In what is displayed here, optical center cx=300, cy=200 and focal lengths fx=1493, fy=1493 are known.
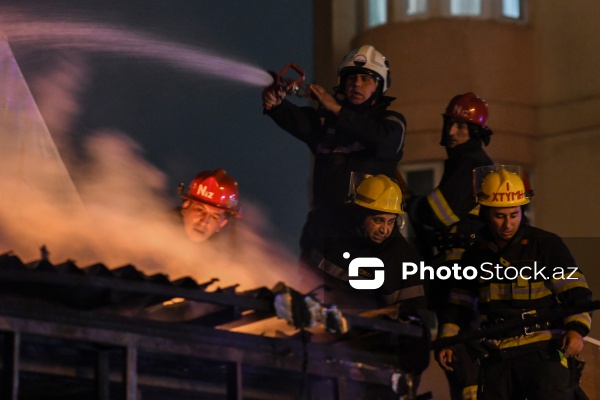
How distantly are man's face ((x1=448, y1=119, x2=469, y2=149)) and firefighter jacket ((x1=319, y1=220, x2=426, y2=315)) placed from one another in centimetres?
99

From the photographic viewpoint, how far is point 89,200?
39.1 feet

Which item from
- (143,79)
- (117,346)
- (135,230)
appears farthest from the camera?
(143,79)

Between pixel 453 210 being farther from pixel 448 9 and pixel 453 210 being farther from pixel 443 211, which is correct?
pixel 448 9

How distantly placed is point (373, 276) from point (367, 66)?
1.53m

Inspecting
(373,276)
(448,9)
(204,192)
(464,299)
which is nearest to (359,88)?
(373,276)

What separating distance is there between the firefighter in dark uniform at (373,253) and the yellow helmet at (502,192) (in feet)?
1.83

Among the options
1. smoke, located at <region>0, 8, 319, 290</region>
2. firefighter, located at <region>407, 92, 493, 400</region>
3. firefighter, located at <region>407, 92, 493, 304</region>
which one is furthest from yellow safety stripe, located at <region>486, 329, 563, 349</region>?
smoke, located at <region>0, 8, 319, 290</region>

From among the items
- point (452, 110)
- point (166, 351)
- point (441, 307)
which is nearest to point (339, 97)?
point (452, 110)

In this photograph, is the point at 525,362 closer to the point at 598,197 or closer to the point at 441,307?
the point at 441,307

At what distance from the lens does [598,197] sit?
16.4 meters

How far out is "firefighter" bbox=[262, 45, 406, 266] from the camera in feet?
30.3

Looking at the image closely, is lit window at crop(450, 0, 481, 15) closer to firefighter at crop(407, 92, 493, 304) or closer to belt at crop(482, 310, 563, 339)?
firefighter at crop(407, 92, 493, 304)

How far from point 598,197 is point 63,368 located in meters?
10.2

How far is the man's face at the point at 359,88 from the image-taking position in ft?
31.1
